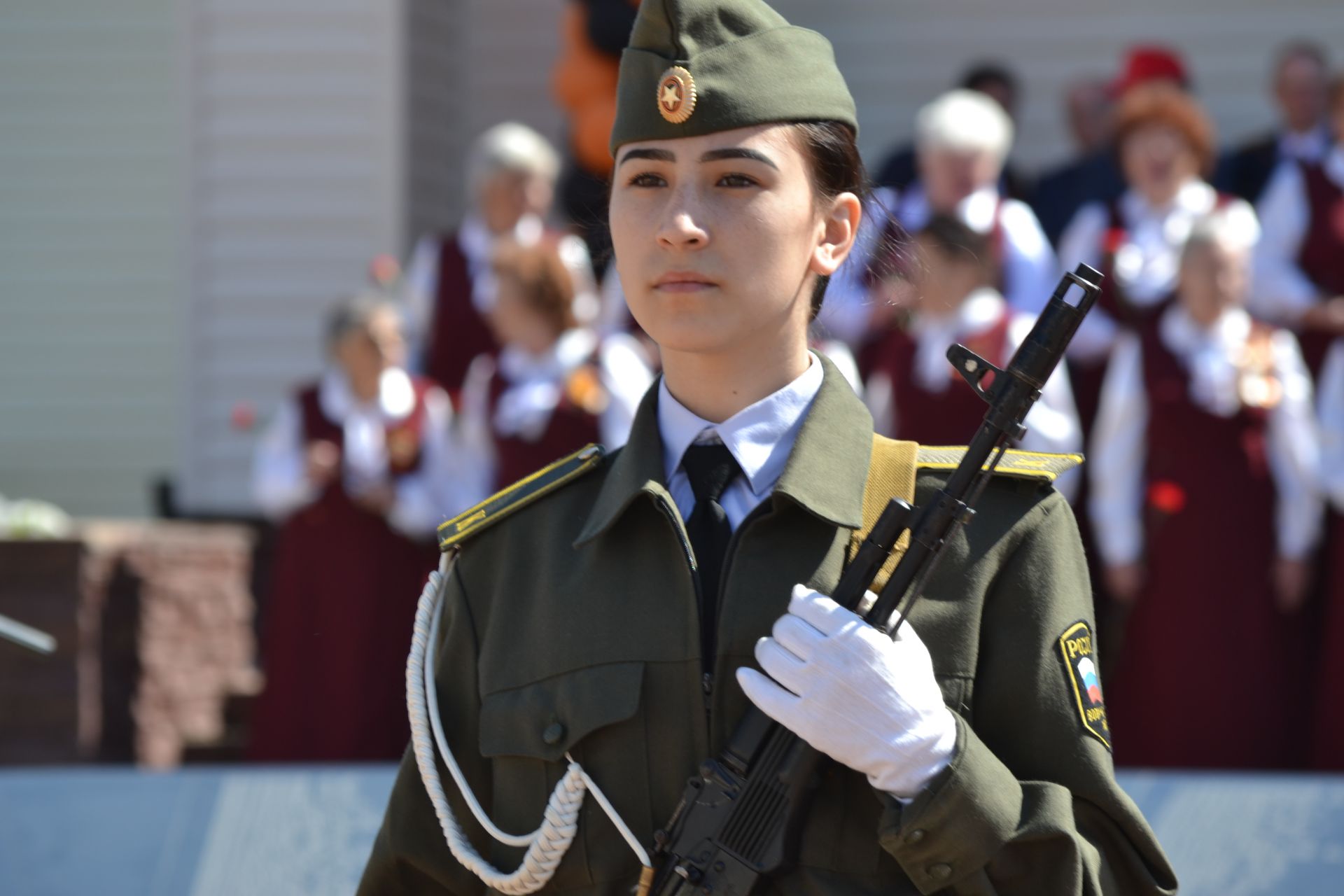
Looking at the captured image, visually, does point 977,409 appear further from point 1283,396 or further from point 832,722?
point 832,722

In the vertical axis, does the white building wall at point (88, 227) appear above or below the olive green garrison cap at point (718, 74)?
below

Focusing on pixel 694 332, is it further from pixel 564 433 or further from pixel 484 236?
pixel 484 236

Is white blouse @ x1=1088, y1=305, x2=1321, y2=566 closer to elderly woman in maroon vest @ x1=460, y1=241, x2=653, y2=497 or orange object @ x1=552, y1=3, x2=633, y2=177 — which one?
elderly woman in maroon vest @ x1=460, y1=241, x2=653, y2=497

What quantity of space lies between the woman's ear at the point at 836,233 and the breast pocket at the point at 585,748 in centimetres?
50

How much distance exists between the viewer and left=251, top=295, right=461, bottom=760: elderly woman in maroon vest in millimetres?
6355

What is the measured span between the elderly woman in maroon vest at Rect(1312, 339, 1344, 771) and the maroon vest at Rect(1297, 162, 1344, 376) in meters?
0.28

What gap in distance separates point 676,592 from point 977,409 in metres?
3.43

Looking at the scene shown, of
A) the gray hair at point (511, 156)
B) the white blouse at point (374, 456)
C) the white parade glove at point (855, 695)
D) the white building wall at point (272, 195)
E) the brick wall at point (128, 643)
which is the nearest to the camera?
the white parade glove at point (855, 695)

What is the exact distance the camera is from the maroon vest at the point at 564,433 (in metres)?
5.84

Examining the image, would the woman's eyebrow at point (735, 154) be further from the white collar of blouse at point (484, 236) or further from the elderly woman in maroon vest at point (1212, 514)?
the white collar of blouse at point (484, 236)

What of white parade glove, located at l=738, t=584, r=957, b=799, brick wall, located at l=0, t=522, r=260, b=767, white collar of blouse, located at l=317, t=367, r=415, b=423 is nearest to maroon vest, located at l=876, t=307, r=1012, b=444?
white collar of blouse, located at l=317, t=367, r=415, b=423

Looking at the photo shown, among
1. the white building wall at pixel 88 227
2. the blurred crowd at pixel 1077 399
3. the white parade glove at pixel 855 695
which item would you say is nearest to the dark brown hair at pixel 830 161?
the white parade glove at pixel 855 695

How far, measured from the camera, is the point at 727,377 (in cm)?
220

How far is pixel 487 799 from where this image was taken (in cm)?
225
